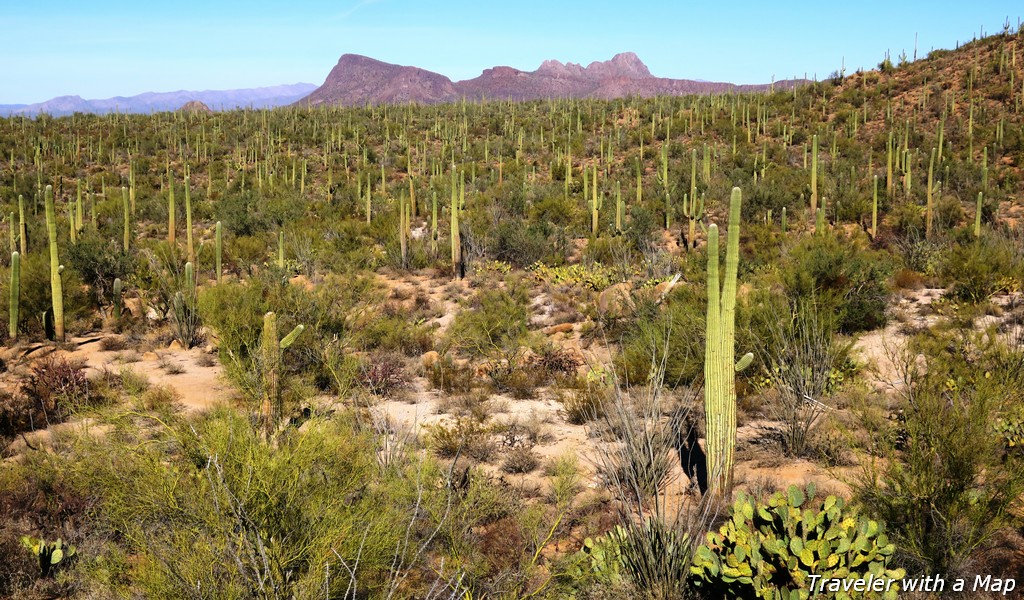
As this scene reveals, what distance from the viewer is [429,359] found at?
10281mm

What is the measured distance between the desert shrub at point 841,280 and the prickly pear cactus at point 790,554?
5536mm

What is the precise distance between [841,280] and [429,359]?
6.17m

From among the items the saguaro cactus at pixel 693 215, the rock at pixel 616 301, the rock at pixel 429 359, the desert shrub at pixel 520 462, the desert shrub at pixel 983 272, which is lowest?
the desert shrub at pixel 520 462

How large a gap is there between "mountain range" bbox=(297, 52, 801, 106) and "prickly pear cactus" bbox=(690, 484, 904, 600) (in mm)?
142491

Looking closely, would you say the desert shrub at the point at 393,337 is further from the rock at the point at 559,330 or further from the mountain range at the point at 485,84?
the mountain range at the point at 485,84

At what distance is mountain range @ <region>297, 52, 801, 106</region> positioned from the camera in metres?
147

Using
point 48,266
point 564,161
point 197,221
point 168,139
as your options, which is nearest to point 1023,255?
point 48,266

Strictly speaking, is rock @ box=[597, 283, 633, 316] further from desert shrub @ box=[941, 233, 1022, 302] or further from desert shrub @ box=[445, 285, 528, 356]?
desert shrub @ box=[941, 233, 1022, 302]

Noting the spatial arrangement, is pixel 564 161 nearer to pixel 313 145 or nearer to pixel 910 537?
pixel 313 145

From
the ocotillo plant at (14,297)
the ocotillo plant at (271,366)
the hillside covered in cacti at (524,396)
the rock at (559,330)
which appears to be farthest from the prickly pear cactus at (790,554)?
the ocotillo plant at (14,297)

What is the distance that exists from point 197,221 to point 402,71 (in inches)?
5951

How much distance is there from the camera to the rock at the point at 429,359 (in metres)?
10.0

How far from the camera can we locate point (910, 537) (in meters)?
4.30

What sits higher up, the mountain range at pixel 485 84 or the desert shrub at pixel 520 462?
the mountain range at pixel 485 84
